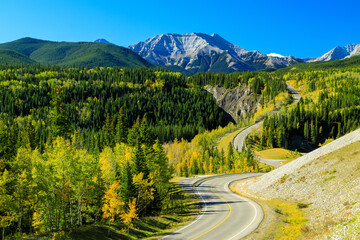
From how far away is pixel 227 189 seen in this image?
5853 cm

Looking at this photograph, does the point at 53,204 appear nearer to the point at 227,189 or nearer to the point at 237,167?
the point at 227,189

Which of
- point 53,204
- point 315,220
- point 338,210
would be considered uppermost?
point 338,210

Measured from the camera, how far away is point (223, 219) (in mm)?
34156

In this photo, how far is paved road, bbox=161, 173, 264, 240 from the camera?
2836 cm

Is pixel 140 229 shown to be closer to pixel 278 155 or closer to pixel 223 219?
pixel 223 219

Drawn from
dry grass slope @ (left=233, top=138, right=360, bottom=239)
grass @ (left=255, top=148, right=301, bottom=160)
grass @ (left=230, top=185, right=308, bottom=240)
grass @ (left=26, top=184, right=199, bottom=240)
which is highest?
dry grass slope @ (left=233, top=138, right=360, bottom=239)

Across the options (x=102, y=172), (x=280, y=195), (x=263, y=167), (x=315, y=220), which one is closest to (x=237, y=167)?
(x=263, y=167)

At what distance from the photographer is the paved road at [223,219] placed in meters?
28.4

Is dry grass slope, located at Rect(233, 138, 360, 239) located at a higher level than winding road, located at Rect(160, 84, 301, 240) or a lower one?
higher

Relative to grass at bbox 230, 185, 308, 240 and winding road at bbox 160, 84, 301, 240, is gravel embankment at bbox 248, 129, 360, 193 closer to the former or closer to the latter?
winding road at bbox 160, 84, 301, 240

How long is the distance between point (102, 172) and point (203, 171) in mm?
69752

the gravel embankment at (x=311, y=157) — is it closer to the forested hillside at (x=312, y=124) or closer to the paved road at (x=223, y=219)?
the paved road at (x=223, y=219)

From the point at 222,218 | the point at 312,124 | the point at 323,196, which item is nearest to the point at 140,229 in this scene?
the point at 222,218

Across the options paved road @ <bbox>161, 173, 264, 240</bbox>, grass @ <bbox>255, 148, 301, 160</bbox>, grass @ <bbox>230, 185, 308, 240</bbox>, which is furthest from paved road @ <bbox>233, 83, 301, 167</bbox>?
grass @ <bbox>230, 185, 308, 240</bbox>
